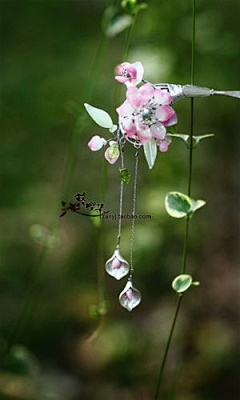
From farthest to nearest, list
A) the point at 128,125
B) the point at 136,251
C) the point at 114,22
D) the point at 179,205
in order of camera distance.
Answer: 1. the point at 136,251
2. the point at 114,22
3. the point at 179,205
4. the point at 128,125

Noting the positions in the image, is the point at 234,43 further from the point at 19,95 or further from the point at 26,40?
the point at 26,40

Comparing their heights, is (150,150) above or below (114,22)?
below

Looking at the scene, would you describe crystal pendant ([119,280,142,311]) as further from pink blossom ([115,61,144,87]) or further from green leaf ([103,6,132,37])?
green leaf ([103,6,132,37])

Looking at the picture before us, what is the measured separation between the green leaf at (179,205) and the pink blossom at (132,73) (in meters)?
0.12

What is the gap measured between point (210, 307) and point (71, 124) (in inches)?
23.7

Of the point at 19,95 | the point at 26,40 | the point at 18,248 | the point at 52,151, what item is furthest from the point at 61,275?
the point at 26,40

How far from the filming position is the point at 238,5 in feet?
3.69

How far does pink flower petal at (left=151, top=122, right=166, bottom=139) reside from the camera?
1.34ft

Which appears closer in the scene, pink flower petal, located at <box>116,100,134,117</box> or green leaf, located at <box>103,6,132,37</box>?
pink flower petal, located at <box>116,100,134,117</box>

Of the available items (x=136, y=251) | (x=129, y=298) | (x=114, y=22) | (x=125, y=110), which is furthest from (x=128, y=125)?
(x=136, y=251)

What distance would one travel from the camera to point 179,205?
0.50 m

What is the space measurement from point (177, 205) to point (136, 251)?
0.53m

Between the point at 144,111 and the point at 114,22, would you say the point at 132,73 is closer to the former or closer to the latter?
the point at 144,111

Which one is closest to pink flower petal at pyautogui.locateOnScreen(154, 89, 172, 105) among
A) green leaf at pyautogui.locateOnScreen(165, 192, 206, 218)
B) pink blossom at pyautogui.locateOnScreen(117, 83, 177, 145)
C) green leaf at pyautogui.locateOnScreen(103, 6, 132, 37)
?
pink blossom at pyautogui.locateOnScreen(117, 83, 177, 145)
